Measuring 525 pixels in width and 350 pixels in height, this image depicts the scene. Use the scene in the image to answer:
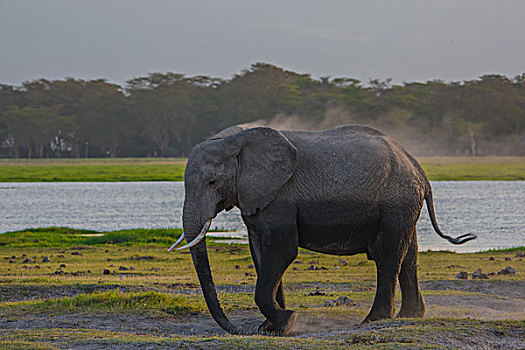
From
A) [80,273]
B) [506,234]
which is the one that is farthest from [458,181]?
[80,273]

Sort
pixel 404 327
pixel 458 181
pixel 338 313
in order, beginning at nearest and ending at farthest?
pixel 404 327
pixel 338 313
pixel 458 181

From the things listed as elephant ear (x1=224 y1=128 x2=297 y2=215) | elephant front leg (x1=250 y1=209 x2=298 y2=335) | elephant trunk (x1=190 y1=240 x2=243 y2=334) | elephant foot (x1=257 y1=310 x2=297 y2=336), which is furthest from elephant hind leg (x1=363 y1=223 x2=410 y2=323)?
elephant trunk (x1=190 y1=240 x2=243 y2=334)

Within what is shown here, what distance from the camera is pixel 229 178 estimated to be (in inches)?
316

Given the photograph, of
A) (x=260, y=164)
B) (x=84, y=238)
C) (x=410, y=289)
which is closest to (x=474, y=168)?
(x=84, y=238)

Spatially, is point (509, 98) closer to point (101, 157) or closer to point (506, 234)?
point (101, 157)

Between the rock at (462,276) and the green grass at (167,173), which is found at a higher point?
the green grass at (167,173)

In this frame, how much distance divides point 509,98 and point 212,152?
8731 cm

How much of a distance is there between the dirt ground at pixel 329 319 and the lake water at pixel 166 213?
817cm

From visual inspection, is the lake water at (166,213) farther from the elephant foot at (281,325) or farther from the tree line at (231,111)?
the tree line at (231,111)

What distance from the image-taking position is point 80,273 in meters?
13.6

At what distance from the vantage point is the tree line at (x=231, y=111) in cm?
9100

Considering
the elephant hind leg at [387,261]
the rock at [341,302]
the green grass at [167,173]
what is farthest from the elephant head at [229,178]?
the green grass at [167,173]

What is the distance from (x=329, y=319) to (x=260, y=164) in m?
2.12

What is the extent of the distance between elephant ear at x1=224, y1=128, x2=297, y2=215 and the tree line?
80654 mm
